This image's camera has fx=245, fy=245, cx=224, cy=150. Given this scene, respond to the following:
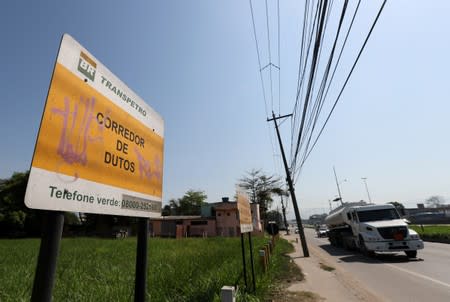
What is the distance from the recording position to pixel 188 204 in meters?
70.8

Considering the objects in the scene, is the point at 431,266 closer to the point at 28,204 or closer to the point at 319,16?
the point at 319,16

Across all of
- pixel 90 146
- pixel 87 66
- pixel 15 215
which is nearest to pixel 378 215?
pixel 90 146

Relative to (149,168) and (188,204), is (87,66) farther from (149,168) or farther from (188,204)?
(188,204)

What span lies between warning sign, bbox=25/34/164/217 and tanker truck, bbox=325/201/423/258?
13.5m

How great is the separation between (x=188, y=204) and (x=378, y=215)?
200ft

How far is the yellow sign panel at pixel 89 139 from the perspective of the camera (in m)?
1.33

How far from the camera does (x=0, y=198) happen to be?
39156 millimetres

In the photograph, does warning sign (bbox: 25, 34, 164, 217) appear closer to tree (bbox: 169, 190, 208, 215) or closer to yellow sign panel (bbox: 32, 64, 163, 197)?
yellow sign panel (bbox: 32, 64, 163, 197)

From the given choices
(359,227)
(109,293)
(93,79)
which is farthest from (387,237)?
(93,79)

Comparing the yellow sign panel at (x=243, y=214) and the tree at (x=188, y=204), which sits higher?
the tree at (x=188, y=204)

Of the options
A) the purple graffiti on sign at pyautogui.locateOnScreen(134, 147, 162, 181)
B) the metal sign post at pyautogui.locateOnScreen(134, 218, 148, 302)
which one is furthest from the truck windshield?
the metal sign post at pyautogui.locateOnScreen(134, 218, 148, 302)

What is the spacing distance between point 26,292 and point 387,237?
14.2 meters

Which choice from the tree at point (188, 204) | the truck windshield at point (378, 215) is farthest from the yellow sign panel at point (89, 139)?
the tree at point (188, 204)

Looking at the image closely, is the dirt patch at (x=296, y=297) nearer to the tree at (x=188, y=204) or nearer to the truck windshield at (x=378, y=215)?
the truck windshield at (x=378, y=215)
